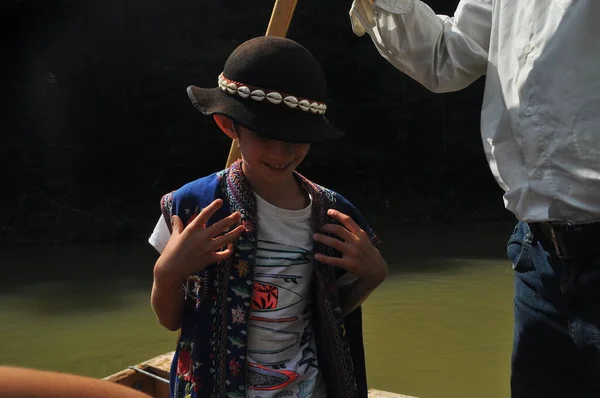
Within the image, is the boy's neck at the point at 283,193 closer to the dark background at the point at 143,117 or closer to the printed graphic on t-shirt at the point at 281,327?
the printed graphic on t-shirt at the point at 281,327

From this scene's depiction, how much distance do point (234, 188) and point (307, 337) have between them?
331 millimetres

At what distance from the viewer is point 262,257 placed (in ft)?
3.99

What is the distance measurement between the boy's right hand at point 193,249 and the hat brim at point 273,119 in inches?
6.5

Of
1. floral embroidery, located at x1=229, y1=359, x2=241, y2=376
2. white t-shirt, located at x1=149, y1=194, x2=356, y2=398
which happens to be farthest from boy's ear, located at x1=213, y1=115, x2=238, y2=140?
floral embroidery, located at x1=229, y1=359, x2=241, y2=376

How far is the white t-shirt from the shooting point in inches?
46.1

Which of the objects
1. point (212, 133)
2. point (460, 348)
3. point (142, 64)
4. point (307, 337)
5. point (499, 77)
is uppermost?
point (142, 64)

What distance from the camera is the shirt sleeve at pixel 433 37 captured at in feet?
4.64

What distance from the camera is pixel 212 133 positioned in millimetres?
9531

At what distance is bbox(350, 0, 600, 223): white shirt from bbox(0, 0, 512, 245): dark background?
24.3 ft

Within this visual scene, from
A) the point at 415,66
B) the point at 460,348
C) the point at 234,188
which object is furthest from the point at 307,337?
the point at 460,348

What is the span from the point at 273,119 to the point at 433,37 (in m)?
0.52

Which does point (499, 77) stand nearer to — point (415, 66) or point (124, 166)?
point (415, 66)

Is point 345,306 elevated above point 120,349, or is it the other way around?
point 345,306

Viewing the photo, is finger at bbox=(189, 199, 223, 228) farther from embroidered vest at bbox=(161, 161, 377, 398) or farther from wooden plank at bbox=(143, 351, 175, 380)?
wooden plank at bbox=(143, 351, 175, 380)
